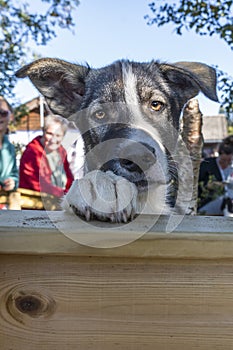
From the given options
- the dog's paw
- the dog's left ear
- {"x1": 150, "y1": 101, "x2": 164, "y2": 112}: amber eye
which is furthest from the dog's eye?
the dog's paw

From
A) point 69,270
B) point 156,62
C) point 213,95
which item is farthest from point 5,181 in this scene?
point 69,270

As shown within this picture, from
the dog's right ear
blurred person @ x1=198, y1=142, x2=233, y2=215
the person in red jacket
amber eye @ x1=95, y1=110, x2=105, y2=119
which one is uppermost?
the dog's right ear

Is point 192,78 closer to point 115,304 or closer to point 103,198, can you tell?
point 103,198

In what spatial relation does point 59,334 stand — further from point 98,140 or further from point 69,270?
point 98,140

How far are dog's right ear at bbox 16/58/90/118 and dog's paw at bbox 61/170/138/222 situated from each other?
1198 mm

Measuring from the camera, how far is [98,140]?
8.43 feet

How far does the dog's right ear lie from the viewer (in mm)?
2789

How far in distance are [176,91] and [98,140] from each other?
758 mm

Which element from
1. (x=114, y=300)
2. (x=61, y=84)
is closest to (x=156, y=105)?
(x=61, y=84)

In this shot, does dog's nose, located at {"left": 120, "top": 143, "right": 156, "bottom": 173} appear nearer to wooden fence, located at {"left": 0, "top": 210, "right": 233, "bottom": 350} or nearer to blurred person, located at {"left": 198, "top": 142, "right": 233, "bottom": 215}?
wooden fence, located at {"left": 0, "top": 210, "right": 233, "bottom": 350}

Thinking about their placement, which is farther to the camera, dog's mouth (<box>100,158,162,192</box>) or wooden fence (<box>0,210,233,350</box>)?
dog's mouth (<box>100,158,162,192</box>)

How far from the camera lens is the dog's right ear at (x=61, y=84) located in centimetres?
279

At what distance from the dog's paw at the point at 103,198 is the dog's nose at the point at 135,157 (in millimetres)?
218

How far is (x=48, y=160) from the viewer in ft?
16.2
